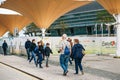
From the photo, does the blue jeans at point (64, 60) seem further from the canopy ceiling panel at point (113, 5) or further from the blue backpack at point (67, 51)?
the canopy ceiling panel at point (113, 5)

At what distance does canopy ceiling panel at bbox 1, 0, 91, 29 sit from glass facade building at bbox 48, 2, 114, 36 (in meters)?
77.6

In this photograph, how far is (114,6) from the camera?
107ft

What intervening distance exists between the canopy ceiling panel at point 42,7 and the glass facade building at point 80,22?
77612 millimetres

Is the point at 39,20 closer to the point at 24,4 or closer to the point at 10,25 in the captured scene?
the point at 24,4

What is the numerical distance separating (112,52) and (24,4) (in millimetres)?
11793

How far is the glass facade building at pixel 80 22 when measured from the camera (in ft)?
407

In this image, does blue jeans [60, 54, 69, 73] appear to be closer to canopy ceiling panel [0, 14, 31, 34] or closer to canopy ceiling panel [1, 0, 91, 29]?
canopy ceiling panel [1, 0, 91, 29]

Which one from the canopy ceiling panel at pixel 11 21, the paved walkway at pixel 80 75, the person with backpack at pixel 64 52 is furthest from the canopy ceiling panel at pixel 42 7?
the person with backpack at pixel 64 52

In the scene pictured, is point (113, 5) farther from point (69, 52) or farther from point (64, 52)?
point (64, 52)

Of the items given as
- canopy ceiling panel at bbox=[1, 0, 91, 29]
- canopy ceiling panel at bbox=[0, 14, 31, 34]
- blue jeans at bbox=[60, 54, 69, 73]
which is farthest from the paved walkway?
canopy ceiling panel at bbox=[0, 14, 31, 34]

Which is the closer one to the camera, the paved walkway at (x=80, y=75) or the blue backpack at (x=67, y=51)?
the paved walkway at (x=80, y=75)

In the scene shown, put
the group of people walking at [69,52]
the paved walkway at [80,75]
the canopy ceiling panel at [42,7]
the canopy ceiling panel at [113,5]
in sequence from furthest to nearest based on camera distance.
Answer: the canopy ceiling panel at [42,7]
the canopy ceiling panel at [113,5]
the group of people walking at [69,52]
the paved walkway at [80,75]

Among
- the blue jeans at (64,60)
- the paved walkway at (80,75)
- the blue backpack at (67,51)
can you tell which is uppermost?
the blue backpack at (67,51)

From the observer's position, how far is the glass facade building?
124 m
